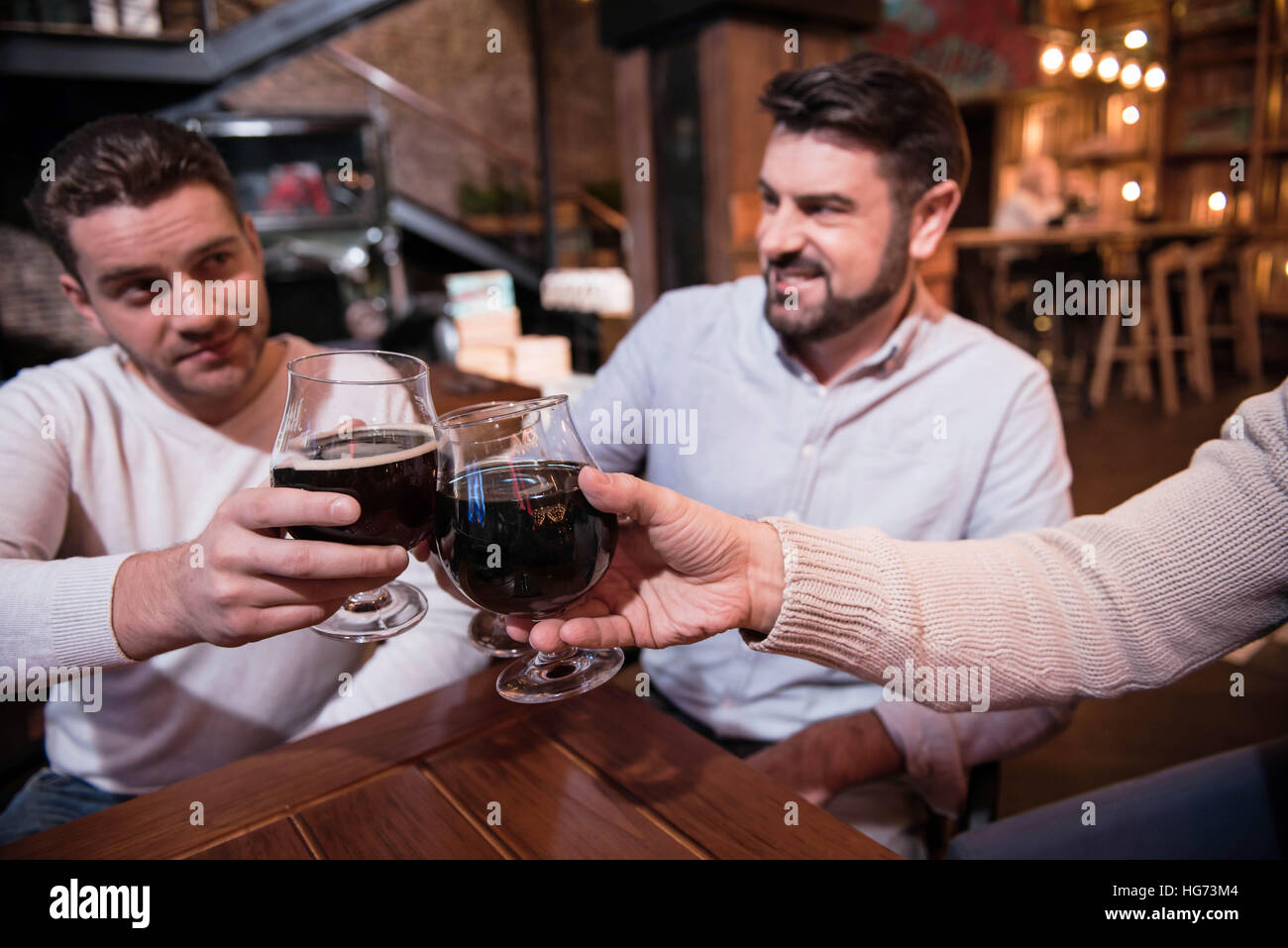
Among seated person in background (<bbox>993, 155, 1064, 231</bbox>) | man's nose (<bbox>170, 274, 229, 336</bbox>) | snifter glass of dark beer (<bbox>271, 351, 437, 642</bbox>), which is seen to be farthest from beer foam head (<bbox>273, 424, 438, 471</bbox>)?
seated person in background (<bbox>993, 155, 1064, 231</bbox>)

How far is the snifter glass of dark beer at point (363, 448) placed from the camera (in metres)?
0.74

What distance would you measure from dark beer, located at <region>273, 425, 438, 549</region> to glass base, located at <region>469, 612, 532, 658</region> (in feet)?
0.72

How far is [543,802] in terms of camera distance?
844mm

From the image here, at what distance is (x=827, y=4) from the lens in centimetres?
277

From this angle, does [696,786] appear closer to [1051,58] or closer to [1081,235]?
[1081,235]

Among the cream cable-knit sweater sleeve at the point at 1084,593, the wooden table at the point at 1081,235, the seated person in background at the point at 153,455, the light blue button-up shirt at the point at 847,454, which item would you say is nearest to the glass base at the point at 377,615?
the seated person in background at the point at 153,455

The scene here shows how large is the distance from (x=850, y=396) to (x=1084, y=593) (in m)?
0.62

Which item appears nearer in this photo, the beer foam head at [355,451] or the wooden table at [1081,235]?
the beer foam head at [355,451]

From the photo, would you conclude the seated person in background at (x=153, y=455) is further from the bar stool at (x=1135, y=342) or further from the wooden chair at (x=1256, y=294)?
the wooden chair at (x=1256, y=294)

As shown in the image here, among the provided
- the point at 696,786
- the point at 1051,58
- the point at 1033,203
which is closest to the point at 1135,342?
the point at 1033,203

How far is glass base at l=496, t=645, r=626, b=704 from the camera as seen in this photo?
853mm

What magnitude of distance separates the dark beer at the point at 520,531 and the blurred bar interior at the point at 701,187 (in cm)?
214

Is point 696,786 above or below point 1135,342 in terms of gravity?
below

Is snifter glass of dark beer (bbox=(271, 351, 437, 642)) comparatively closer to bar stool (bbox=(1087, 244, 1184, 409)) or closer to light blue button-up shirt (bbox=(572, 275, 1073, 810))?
light blue button-up shirt (bbox=(572, 275, 1073, 810))
